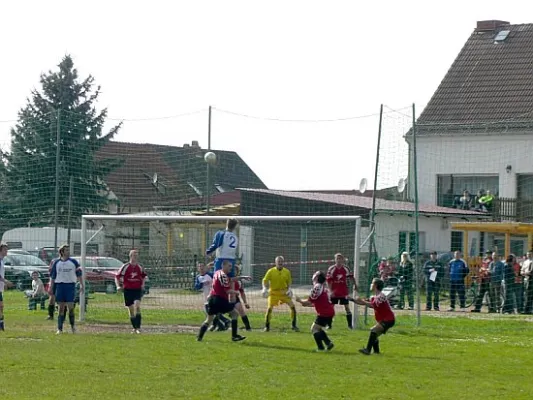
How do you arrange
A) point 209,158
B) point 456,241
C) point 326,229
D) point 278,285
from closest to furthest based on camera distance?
point 278,285, point 209,158, point 326,229, point 456,241

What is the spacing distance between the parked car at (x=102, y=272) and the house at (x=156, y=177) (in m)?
1.76

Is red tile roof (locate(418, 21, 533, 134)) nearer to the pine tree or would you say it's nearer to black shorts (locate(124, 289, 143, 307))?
the pine tree

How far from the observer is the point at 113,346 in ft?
65.8

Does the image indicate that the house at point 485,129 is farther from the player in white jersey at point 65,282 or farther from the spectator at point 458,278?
the player in white jersey at point 65,282

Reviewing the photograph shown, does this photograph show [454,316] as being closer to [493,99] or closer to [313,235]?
[313,235]

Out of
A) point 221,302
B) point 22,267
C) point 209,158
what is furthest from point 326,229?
point 221,302

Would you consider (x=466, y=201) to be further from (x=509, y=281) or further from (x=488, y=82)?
(x=488, y=82)

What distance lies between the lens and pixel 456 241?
38719 millimetres

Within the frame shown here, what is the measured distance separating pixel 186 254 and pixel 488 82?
24.8 m

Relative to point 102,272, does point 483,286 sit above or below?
below

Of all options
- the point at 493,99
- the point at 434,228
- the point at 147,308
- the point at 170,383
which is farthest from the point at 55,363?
the point at 493,99

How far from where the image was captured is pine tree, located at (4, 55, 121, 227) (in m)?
32.8

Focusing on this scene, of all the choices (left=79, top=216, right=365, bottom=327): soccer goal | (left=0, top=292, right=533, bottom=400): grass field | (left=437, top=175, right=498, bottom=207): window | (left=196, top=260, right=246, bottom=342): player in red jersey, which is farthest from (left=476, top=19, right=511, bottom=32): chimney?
(left=196, top=260, right=246, bottom=342): player in red jersey

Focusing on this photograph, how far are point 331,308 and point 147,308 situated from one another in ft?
40.2
